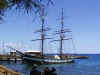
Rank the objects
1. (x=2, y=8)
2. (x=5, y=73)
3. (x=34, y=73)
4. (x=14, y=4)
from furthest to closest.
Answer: (x=34, y=73)
(x=5, y=73)
(x=2, y=8)
(x=14, y=4)

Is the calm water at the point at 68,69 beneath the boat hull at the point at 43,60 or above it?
beneath

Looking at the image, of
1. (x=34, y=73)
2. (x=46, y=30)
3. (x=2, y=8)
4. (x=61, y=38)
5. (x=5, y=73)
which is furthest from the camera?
(x=61, y=38)

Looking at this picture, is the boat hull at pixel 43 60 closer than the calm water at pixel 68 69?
No

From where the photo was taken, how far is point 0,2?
626cm

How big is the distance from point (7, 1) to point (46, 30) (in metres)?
72.5

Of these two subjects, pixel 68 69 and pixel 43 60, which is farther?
pixel 43 60

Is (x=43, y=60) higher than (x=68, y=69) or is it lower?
higher

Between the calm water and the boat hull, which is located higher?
the boat hull

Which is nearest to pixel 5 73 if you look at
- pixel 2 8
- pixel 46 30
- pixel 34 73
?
pixel 34 73

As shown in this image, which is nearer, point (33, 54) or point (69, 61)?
point (33, 54)

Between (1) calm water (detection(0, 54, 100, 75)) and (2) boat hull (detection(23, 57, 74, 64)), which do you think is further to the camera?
(2) boat hull (detection(23, 57, 74, 64))

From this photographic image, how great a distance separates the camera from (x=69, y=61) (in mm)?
89875

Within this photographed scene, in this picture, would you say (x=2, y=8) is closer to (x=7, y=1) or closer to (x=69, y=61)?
(x=7, y=1)

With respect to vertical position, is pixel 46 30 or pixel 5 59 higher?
pixel 46 30
